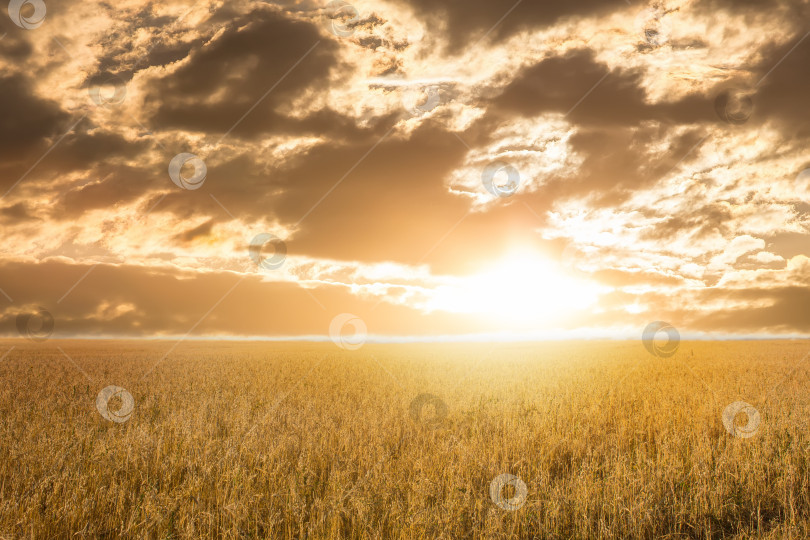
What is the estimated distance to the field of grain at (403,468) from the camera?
530 cm

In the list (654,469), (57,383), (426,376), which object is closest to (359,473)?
(654,469)

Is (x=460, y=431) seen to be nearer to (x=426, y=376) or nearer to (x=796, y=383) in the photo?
(x=426, y=376)

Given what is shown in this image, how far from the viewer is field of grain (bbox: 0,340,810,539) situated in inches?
209

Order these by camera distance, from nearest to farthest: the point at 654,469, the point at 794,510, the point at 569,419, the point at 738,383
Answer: the point at 794,510 < the point at 654,469 < the point at 569,419 < the point at 738,383

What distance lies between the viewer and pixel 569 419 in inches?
419

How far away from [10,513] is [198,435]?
3.23 metres

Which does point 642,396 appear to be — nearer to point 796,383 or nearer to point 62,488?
point 796,383

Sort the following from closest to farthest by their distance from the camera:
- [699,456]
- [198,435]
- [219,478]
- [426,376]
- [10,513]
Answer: [10,513] < [219,478] < [699,456] < [198,435] < [426,376]

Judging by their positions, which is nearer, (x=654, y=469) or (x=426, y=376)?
(x=654, y=469)

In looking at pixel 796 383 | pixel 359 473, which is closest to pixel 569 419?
pixel 359 473

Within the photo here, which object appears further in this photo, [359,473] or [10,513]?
[359,473]

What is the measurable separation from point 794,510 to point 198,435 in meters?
9.15

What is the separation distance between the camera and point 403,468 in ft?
23.0

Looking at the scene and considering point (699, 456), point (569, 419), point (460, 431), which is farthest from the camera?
point (569, 419)
